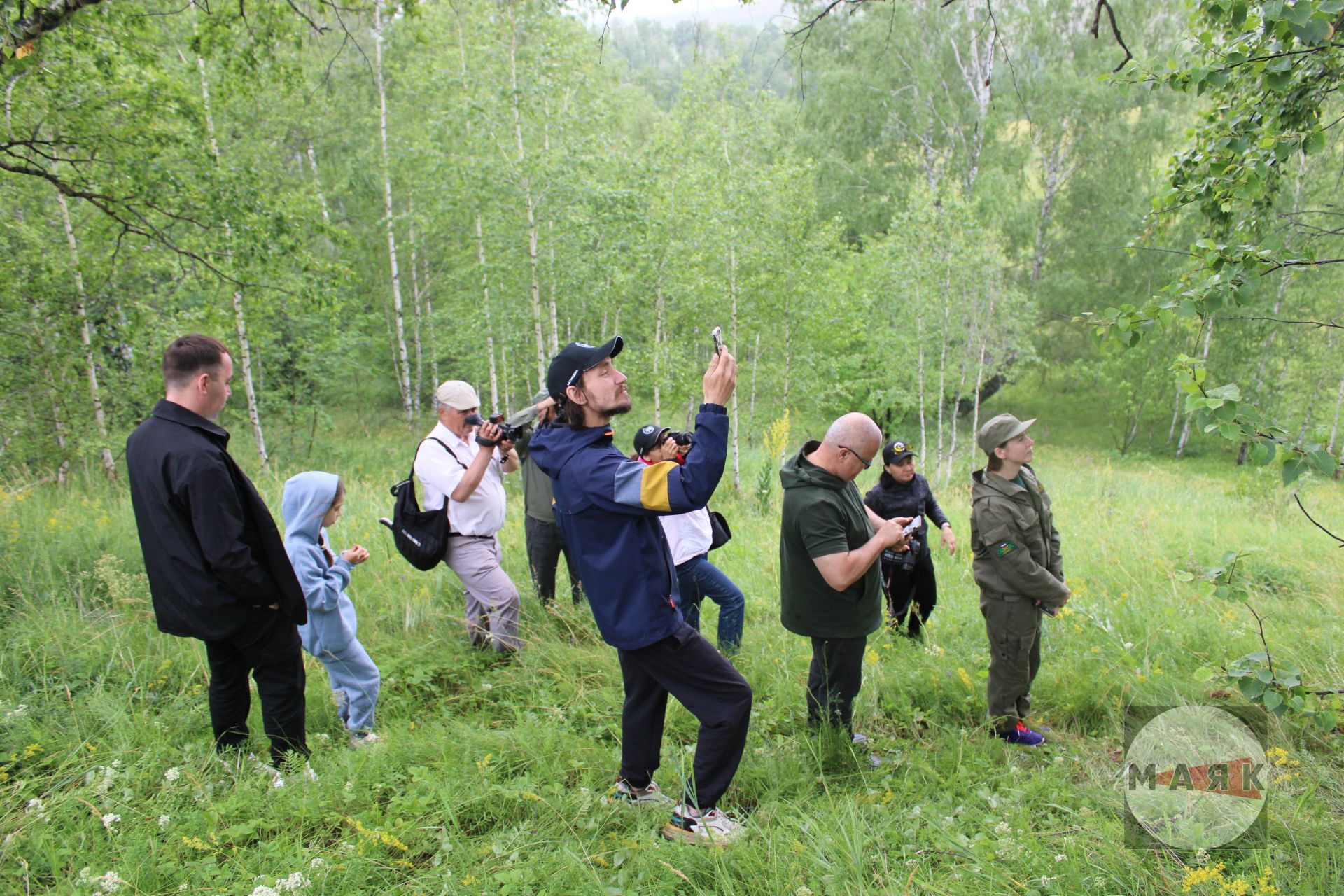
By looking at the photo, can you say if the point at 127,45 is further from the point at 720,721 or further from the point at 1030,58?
the point at 1030,58

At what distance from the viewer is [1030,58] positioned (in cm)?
2220

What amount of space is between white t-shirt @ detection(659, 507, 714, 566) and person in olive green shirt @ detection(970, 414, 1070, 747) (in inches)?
56.3

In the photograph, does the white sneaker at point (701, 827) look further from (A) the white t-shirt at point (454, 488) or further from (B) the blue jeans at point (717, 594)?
(A) the white t-shirt at point (454, 488)

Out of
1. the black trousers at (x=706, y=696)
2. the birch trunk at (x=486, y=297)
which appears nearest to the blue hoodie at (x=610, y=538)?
the black trousers at (x=706, y=696)

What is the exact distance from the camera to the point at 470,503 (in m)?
4.23

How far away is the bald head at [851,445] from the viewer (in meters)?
3.12

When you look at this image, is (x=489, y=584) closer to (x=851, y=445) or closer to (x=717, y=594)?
(x=717, y=594)

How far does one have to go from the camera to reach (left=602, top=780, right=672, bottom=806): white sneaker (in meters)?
2.92

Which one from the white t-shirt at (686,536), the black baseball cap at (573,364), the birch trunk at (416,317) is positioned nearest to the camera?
the black baseball cap at (573,364)

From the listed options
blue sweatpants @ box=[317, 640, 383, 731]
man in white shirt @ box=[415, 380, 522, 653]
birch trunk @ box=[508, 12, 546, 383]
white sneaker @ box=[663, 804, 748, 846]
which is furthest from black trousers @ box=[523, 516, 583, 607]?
birch trunk @ box=[508, 12, 546, 383]

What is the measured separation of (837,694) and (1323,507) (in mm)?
10806

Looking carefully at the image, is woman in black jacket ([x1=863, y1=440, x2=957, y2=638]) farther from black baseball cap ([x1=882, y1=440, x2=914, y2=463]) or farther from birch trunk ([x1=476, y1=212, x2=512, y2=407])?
birch trunk ([x1=476, y1=212, x2=512, y2=407])

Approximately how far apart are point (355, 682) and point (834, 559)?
2389 mm

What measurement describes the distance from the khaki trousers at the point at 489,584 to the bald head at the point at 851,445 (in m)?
2.14
